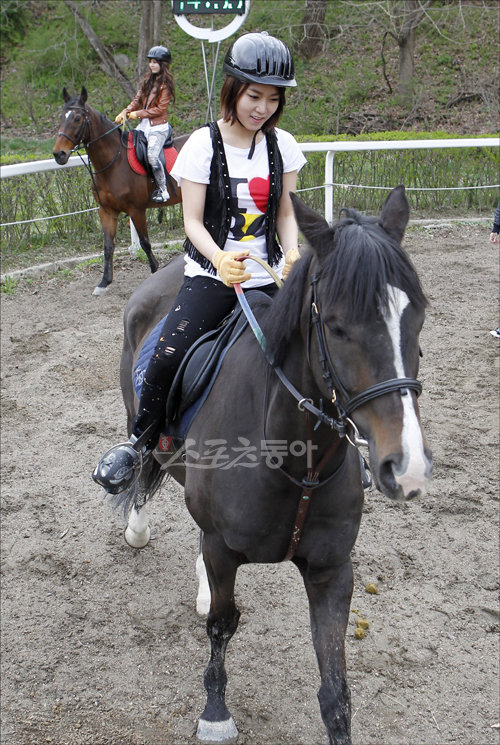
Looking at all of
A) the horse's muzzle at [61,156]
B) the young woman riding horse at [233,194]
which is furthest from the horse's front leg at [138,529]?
the horse's muzzle at [61,156]

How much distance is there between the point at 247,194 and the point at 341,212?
728 millimetres

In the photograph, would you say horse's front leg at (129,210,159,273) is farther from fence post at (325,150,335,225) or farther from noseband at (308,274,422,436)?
noseband at (308,274,422,436)

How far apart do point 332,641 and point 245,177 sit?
71.1 inches

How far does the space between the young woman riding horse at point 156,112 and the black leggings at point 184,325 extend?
21.1ft

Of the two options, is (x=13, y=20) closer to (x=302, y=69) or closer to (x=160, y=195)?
(x=302, y=69)

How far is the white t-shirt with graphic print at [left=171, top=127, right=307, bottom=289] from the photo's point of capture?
2.72 metres

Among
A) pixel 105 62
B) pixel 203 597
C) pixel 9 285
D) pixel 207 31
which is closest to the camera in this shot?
pixel 203 597

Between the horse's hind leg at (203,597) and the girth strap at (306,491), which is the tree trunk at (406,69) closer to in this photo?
the horse's hind leg at (203,597)

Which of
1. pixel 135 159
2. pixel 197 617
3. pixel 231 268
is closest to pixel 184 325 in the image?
pixel 231 268

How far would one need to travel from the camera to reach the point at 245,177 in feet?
9.11

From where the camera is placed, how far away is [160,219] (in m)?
10.7

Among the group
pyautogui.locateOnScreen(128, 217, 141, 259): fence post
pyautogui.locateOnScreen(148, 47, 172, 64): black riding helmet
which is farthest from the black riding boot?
pyautogui.locateOnScreen(148, 47, 172, 64): black riding helmet

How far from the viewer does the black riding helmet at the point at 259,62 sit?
8.29 feet

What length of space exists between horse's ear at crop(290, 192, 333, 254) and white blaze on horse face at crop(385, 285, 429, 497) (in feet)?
0.88
